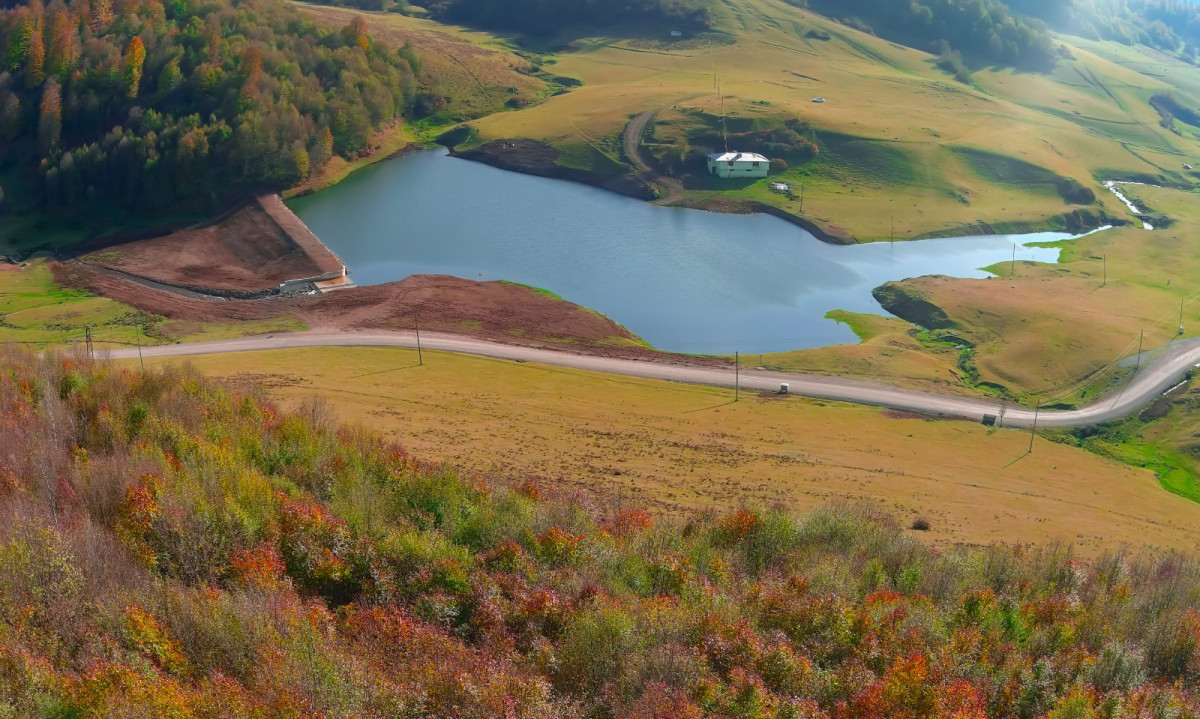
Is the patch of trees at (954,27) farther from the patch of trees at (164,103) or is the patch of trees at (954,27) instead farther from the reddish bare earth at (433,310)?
the reddish bare earth at (433,310)

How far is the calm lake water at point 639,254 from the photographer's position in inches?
3174

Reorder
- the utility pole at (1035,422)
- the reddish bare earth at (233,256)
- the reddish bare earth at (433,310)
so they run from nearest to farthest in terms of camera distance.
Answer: the utility pole at (1035,422)
the reddish bare earth at (433,310)
the reddish bare earth at (233,256)

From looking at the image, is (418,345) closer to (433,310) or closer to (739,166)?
(433,310)

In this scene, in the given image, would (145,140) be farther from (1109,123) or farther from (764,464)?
(1109,123)

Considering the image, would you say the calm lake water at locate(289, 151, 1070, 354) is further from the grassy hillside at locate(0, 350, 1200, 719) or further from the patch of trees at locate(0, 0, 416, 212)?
the grassy hillside at locate(0, 350, 1200, 719)

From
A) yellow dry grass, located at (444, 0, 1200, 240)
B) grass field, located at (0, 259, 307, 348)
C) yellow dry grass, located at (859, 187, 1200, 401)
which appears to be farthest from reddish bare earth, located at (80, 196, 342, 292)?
yellow dry grass, located at (859, 187, 1200, 401)

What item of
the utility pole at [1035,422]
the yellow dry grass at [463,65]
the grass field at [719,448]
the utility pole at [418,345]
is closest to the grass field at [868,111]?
the yellow dry grass at [463,65]

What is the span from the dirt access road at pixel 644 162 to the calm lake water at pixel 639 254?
3.91 m

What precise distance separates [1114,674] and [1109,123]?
148m

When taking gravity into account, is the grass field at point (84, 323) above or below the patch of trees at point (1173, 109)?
below

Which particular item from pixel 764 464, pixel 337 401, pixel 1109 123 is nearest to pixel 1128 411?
pixel 764 464

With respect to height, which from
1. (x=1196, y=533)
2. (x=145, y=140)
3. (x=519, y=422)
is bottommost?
(x=1196, y=533)

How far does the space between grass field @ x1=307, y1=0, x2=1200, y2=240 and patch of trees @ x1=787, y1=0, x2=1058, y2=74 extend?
6619 mm

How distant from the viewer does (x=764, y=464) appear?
5231cm
